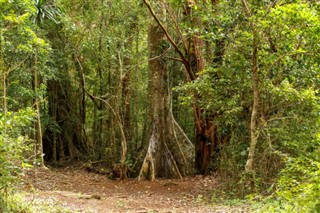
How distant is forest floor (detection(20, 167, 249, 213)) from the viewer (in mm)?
7535

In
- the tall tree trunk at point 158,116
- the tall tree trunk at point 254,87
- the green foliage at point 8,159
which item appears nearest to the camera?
the green foliage at point 8,159

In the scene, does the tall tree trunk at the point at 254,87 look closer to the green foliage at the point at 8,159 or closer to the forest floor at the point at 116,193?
the forest floor at the point at 116,193

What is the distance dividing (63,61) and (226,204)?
8320 mm

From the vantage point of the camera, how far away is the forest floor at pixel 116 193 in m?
7.54

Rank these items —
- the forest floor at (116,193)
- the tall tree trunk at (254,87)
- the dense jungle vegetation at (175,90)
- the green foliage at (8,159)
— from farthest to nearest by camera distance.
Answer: the forest floor at (116,193) → the tall tree trunk at (254,87) → the dense jungle vegetation at (175,90) → the green foliage at (8,159)

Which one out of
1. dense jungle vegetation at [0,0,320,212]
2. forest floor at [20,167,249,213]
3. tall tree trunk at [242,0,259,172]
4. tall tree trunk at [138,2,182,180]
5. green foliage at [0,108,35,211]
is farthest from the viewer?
tall tree trunk at [138,2,182,180]

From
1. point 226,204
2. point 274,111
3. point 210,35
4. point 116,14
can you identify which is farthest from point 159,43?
point 226,204

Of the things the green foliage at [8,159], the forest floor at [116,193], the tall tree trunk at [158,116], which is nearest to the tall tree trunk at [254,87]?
the forest floor at [116,193]

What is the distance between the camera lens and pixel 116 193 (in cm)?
1066

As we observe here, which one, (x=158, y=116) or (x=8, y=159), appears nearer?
(x=8, y=159)

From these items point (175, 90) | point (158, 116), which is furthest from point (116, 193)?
point (175, 90)

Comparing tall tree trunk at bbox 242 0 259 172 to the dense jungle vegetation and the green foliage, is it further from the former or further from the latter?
the green foliage

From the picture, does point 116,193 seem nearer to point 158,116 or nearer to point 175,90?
point 158,116

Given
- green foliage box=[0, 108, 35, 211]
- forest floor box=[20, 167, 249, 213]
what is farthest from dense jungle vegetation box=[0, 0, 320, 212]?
forest floor box=[20, 167, 249, 213]
